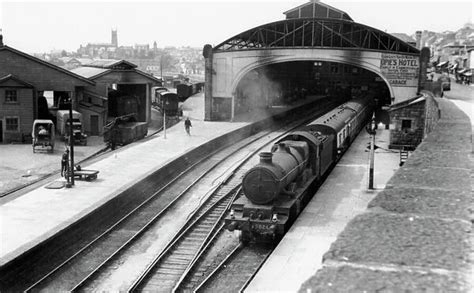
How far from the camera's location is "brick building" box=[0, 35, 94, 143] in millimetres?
35531

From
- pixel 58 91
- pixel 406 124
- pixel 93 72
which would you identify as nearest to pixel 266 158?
pixel 406 124

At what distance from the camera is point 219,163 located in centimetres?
2944

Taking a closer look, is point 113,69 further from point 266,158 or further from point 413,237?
point 413,237

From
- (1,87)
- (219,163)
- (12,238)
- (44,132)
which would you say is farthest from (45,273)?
(1,87)

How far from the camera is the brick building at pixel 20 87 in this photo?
3553cm

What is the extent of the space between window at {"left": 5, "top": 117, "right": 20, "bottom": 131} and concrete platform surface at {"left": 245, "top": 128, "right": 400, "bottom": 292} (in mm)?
22350

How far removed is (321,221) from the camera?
18.1 m

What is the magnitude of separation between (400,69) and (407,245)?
3736 centimetres

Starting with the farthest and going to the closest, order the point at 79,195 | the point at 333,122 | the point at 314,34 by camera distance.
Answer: the point at 314,34 < the point at 333,122 < the point at 79,195

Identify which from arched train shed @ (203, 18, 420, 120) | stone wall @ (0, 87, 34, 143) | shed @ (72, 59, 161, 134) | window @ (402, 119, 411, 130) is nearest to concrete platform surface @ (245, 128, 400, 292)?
window @ (402, 119, 411, 130)

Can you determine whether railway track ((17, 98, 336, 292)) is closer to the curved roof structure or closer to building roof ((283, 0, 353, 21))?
the curved roof structure

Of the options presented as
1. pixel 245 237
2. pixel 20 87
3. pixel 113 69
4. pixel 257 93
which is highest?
pixel 113 69

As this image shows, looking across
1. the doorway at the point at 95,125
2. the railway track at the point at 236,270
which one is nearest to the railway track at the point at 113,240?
the railway track at the point at 236,270

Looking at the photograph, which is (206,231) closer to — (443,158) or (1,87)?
(443,158)
